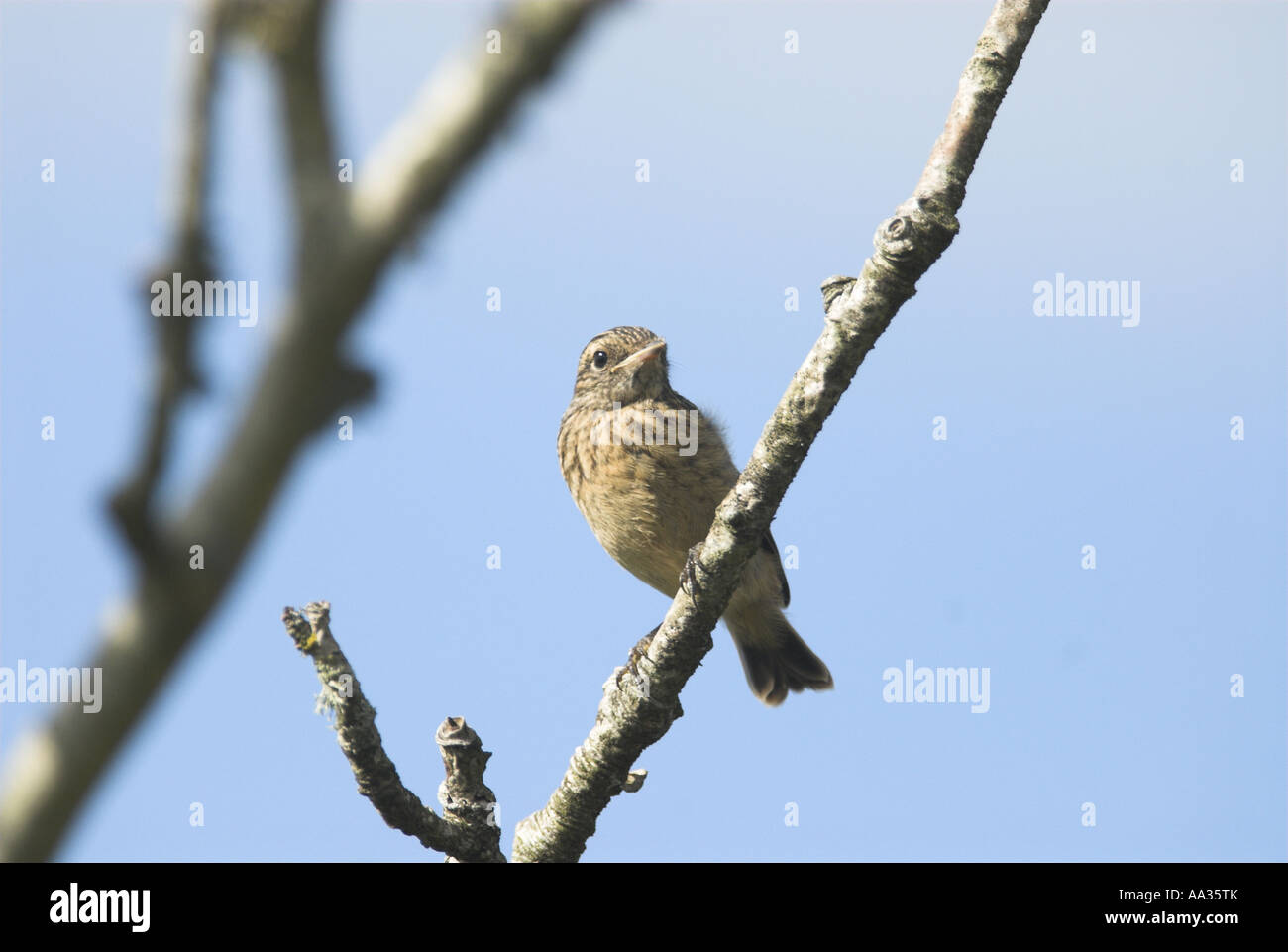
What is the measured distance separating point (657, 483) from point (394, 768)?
2.45 meters

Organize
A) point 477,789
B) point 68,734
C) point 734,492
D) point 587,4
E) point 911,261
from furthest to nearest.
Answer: point 477,789, point 734,492, point 911,261, point 68,734, point 587,4

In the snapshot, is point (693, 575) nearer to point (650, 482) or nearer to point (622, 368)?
point (650, 482)

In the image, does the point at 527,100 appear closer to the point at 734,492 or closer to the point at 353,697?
the point at 734,492

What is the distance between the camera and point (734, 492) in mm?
4738

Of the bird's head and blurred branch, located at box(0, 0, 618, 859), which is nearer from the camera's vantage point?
blurred branch, located at box(0, 0, 618, 859)

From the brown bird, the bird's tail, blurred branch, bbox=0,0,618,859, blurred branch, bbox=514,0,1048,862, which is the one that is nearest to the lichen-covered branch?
blurred branch, bbox=514,0,1048,862

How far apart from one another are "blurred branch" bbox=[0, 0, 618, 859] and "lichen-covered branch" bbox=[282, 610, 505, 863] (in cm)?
362

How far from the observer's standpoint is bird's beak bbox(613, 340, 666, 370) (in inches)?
307

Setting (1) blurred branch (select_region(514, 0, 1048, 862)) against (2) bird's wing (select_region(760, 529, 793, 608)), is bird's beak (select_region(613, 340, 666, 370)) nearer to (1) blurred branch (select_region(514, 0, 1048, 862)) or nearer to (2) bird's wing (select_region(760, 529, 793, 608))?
(2) bird's wing (select_region(760, 529, 793, 608))

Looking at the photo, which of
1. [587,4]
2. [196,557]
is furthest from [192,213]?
[587,4]

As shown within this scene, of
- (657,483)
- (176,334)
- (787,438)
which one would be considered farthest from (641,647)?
(176,334)

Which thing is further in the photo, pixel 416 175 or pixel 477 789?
pixel 477 789

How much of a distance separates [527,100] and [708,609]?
3.84 meters

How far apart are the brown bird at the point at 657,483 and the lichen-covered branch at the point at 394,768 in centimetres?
191
